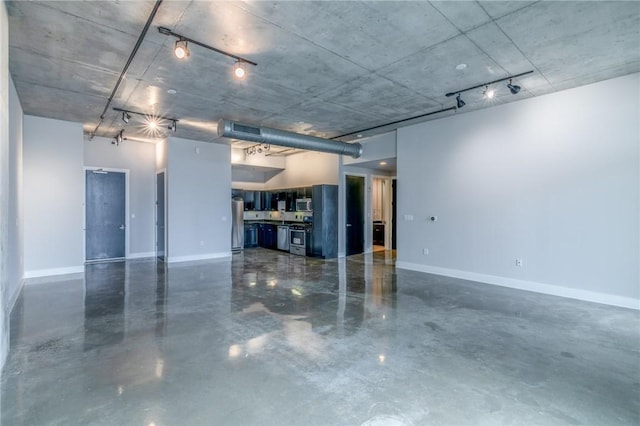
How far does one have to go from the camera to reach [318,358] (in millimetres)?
2893

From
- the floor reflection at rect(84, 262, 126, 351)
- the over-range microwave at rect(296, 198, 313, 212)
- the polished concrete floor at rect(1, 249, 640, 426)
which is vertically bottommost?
the polished concrete floor at rect(1, 249, 640, 426)

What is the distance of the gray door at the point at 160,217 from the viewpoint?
8.40m

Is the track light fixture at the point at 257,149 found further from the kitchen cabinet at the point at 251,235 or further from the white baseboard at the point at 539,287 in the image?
the white baseboard at the point at 539,287

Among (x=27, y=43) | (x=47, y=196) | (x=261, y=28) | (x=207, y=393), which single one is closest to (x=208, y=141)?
(x=47, y=196)

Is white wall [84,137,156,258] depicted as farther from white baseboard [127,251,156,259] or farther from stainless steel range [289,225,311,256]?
stainless steel range [289,225,311,256]

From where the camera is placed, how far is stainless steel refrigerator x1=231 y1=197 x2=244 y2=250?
9906 millimetres

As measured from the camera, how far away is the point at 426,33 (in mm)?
3283

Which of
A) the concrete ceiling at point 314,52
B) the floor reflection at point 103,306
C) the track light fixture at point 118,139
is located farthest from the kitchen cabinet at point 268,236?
the concrete ceiling at point 314,52

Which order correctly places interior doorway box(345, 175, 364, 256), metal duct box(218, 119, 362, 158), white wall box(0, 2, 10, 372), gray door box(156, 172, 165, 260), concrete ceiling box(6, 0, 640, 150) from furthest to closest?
1. interior doorway box(345, 175, 364, 256)
2. gray door box(156, 172, 165, 260)
3. metal duct box(218, 119, 362, 158)
4. concrete ceiling box(6, 0, 640, 150)
5. white wall box(0, 2, 10, 372)

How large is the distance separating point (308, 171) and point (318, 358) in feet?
24.7

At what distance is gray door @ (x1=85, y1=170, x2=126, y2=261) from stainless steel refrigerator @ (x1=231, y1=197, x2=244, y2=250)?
2.90 meters

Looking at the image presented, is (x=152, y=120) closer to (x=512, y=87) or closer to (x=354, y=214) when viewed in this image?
(x=354, y=214)

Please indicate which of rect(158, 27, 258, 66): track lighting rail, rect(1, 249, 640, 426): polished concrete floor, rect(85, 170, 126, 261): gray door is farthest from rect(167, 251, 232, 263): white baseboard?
rect(158, 27, 258, 66): track lighting rail

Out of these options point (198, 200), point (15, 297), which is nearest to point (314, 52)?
point (15, 297)
